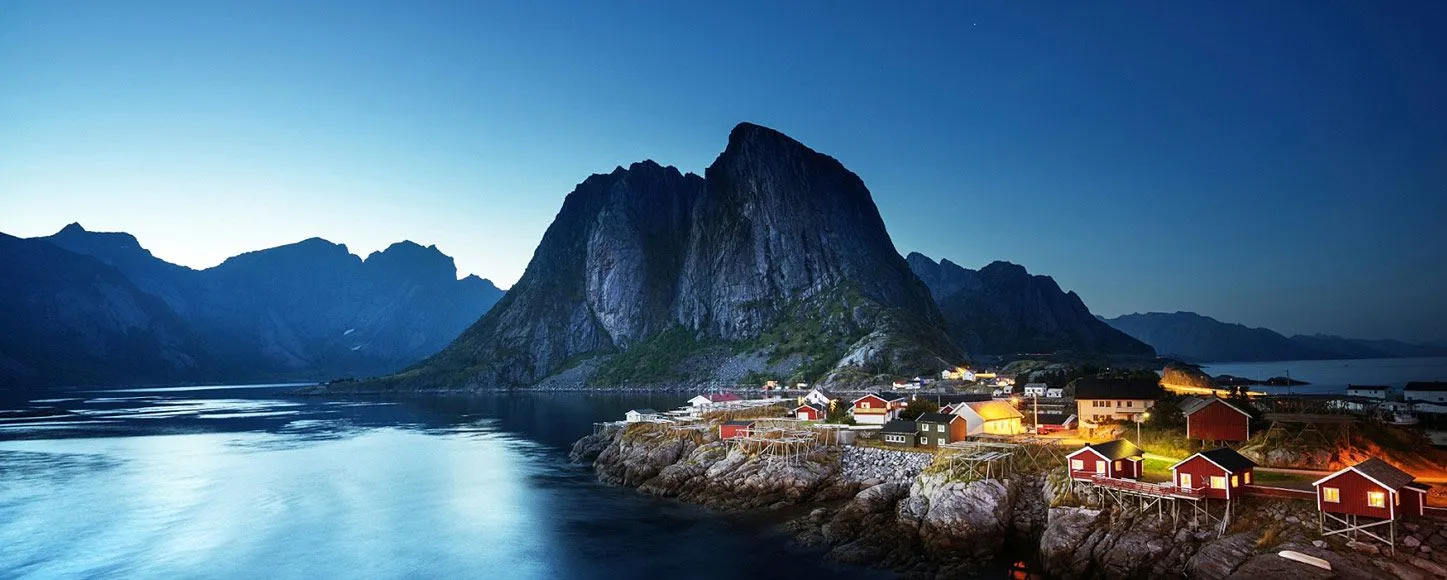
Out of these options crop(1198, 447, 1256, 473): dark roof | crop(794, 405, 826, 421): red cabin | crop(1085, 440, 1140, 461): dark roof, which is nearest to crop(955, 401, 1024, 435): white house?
crop(1085, 440, 1140, 461): dark roof

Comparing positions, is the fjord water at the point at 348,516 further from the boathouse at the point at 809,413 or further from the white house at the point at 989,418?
the boathouse at the point at 809,413

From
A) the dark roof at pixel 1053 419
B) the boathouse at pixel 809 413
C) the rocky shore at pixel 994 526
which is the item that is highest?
the dark roof at pixel 1053 419

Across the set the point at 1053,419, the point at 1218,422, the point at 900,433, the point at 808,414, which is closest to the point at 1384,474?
the point at 1218,422

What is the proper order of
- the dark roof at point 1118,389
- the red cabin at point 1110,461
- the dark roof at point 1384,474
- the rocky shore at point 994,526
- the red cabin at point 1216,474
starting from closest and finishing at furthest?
1. the dark roof at point 1384,474
2. the rocky shore at point 994,526
3. the red cabin at point 1216,474
4. the red cabin at point 1110,461
5. the dark roof at point 1118,389

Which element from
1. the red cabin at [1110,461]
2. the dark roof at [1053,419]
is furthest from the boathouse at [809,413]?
the red cabin at [1110,461]

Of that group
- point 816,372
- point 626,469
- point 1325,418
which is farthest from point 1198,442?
point 816,372

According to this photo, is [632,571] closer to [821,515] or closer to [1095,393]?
[821,515]
